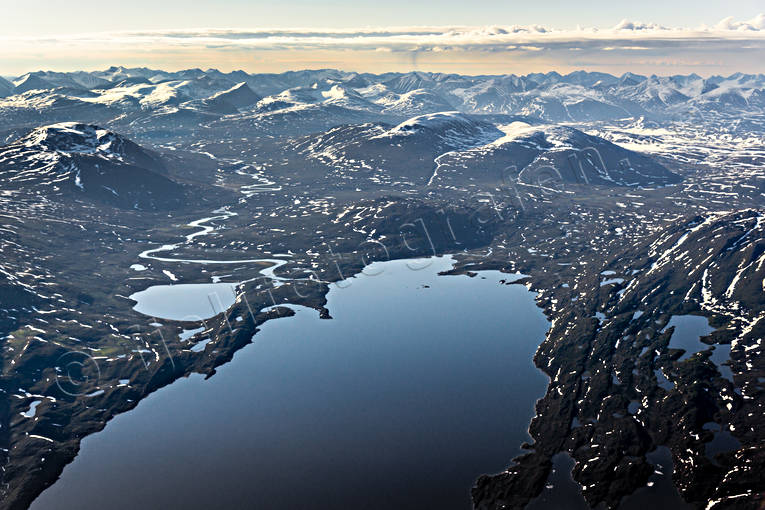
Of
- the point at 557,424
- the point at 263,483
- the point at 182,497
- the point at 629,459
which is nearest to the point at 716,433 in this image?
the point at 629,459

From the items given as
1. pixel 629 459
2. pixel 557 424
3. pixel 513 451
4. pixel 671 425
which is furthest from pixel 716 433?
pixel 513 451

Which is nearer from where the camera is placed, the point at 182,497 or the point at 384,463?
the point at 182,497

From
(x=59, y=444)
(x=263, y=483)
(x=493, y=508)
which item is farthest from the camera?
(x=59, y=444)

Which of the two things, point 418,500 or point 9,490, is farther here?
point 9,490

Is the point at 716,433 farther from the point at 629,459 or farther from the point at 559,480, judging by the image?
the point at 559,480

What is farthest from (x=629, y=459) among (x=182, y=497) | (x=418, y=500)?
(x=182, y=497)

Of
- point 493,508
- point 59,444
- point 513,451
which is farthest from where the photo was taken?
point 59,444

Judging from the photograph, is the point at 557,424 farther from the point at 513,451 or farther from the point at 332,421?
the point at 332,421

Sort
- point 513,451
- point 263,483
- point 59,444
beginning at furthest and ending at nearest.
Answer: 1. point 59,444
2. point 513,451
3. point 263,483
